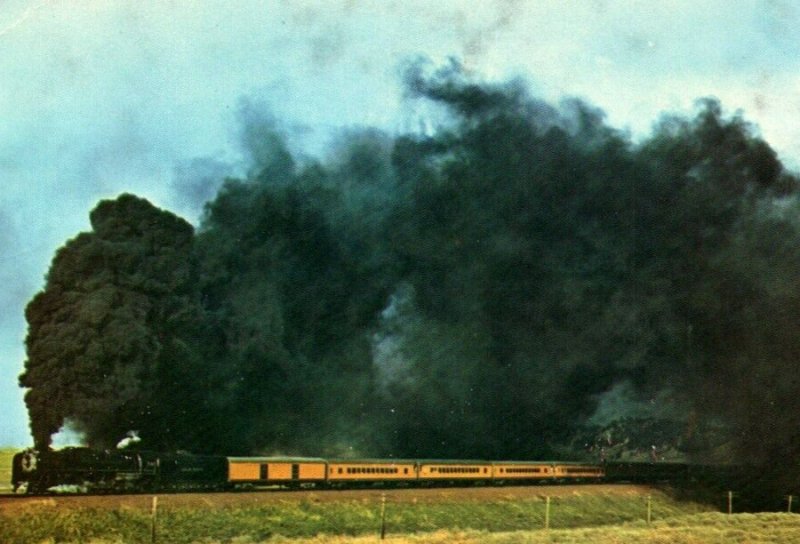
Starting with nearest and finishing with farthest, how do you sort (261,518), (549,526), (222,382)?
(261,518)
(549,526)
(222,382)

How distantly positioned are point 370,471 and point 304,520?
38.2ft

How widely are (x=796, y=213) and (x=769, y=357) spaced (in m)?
10.4

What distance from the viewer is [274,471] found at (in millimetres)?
44719

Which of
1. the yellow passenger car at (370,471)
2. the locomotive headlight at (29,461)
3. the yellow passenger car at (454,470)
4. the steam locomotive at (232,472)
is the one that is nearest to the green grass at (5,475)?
the locomotive headlight at (29,461)

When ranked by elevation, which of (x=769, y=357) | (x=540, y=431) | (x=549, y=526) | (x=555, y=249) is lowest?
(x=549, y=526)

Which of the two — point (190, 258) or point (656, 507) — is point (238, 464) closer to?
point (190, 258)

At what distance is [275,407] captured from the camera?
65.4m

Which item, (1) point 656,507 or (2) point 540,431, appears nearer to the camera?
(1) point 656,507

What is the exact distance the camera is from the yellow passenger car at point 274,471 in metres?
43.2

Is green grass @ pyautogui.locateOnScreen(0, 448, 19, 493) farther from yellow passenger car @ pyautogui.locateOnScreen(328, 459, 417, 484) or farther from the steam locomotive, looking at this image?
yellow passenger car @ pyautogui.locateOnScreen(328, 459, 417, 484)

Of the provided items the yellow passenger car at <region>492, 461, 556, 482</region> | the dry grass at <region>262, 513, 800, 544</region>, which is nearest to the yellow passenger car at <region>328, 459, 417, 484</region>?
the yellow passenger car at <region>492, 461, 556, 482</region>

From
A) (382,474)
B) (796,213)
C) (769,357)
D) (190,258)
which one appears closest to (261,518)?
(382,474)

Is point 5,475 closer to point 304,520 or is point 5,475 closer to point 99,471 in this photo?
point 99,471

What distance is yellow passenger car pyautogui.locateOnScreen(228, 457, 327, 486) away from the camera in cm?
4322
